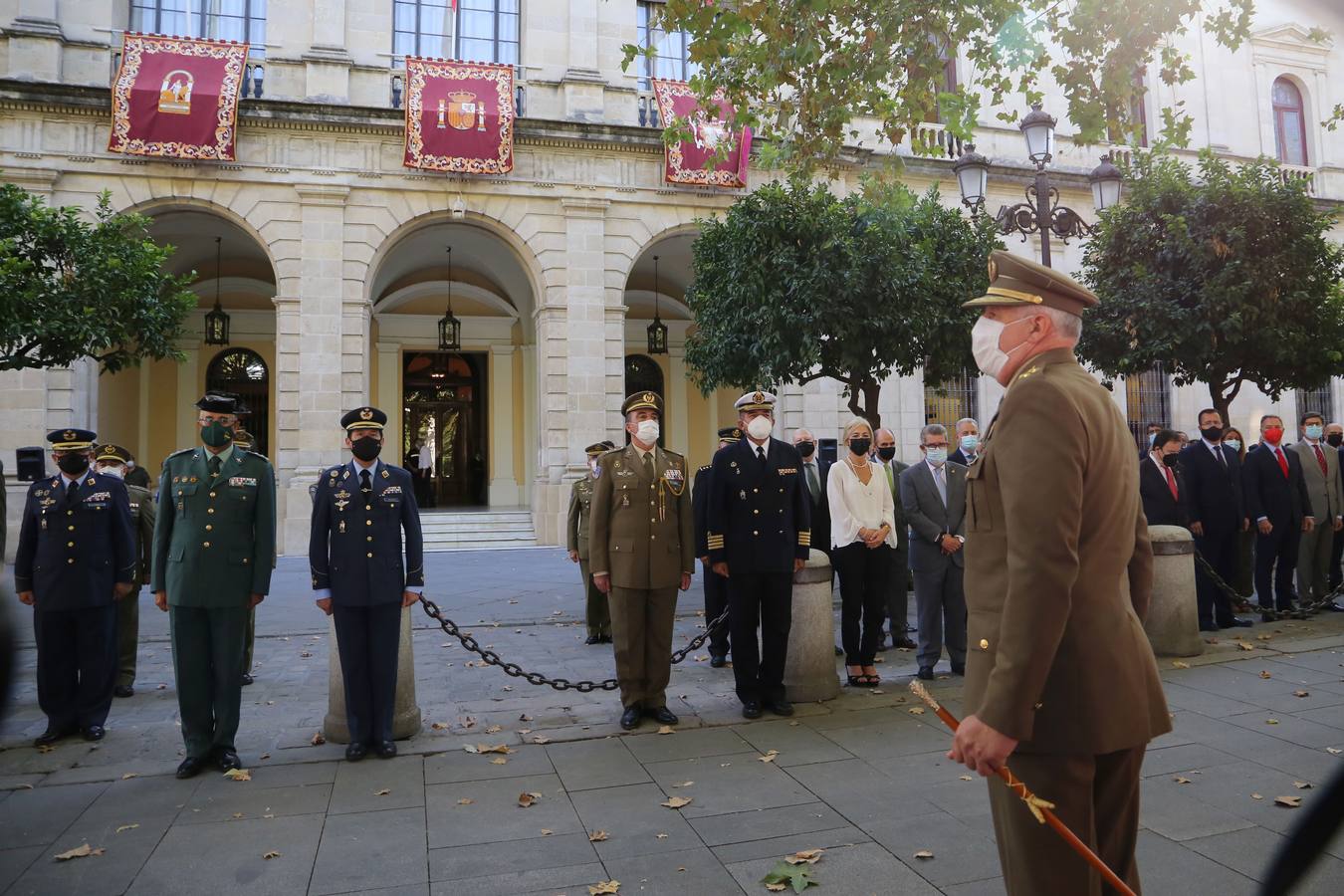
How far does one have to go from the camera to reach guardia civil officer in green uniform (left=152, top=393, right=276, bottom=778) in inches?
195

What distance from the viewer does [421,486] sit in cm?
2247

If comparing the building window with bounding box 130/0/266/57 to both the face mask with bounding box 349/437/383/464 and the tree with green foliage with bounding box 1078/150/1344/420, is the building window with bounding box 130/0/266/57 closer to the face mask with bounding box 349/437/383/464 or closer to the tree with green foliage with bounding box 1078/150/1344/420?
the face mask with bounding box 349/437/383/464

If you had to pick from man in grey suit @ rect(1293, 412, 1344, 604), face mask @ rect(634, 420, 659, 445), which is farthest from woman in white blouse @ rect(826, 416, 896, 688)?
man in grey suit @ rect(1293, 412, 1344, 604)

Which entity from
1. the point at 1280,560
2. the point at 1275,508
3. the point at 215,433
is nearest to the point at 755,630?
the point at 215,433

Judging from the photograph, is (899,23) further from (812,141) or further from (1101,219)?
(1101,219)

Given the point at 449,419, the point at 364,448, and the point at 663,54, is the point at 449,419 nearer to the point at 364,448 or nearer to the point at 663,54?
the point at 663,54

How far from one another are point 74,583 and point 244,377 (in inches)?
684

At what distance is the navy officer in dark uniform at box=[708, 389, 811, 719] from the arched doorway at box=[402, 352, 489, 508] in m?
17.8

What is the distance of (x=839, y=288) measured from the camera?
35.9 ft

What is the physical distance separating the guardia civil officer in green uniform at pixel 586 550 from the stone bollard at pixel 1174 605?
5.00 m

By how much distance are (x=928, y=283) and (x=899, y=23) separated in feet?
16.3

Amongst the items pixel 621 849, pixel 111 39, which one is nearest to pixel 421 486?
pixel 111 39

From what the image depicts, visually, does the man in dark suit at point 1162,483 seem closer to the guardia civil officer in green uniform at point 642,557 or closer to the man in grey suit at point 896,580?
the man in grey suit at point 896,580

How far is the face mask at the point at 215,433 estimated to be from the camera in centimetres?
522
